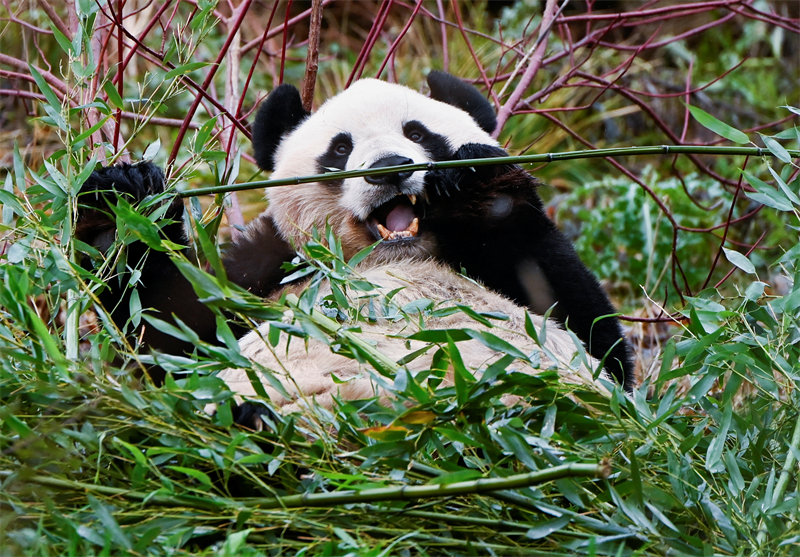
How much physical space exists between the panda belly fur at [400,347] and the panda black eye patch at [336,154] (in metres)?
0.46

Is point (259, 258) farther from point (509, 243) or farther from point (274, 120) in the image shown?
point (509, 243)

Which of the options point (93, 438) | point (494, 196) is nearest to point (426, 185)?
point (494, 196)

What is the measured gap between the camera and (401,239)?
8.12 ft

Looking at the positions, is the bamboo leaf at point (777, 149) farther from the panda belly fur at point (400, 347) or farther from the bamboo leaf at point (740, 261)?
A: the panda belly fur at point (400, 347)

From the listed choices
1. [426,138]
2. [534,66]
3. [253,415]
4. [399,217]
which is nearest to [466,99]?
[426,138]

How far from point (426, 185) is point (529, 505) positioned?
128 cm

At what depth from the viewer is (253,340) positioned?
2352 millimetres

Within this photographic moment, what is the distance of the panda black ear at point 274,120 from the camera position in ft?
9.75

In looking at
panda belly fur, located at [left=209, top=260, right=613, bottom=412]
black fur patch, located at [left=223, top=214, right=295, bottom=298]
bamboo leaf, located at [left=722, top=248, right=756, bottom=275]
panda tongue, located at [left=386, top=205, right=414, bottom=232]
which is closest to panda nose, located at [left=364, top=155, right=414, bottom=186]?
panda tongue, located at [left=386, top=205, right=414, bottom=232]

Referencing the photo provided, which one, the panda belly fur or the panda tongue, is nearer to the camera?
the panda belly fur

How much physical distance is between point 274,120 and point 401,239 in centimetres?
88

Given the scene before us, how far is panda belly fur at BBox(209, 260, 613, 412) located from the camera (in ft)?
6.57

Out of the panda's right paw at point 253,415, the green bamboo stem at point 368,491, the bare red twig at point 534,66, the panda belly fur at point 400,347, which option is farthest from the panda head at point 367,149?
the green bamboo stem at point 368,491

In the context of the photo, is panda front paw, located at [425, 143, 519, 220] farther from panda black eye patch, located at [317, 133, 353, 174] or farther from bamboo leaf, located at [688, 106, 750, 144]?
bamboo leaf, located at [688, 106, 750, 144]
